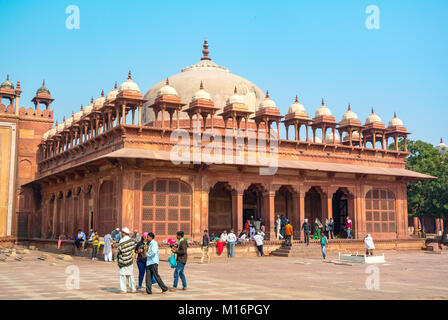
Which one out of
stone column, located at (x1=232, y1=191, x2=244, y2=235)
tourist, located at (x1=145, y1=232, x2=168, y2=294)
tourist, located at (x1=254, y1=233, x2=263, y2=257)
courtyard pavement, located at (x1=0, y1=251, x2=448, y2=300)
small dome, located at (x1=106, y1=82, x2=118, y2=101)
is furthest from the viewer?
small dome, located at (x1=106, y1=82, x2=118, y2=101)

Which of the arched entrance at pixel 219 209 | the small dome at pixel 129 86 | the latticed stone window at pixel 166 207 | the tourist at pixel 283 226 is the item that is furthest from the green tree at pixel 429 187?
the small dome at pixel 129 86

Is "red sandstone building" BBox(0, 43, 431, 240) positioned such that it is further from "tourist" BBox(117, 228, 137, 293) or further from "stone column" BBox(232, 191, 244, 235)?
"tourist" BBox(117, 228, 137, 293)

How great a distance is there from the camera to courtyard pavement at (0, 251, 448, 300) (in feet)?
30.2

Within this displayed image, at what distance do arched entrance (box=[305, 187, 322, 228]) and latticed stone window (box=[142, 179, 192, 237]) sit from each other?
8722mm

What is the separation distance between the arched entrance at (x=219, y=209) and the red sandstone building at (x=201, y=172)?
2.1 inches

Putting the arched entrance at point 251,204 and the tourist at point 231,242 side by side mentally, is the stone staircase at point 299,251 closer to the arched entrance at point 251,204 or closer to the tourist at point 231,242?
the tourist at point 231,242

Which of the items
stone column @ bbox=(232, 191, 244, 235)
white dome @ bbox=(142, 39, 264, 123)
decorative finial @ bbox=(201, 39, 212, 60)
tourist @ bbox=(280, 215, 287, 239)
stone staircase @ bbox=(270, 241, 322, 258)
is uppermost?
decorative finial @ bbox=(201, 39, 212, 60)

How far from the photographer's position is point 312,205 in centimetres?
2786

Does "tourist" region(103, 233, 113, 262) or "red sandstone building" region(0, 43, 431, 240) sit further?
"red sandstone building" region(0, 43, 431, 240)

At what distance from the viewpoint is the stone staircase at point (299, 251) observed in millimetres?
21375

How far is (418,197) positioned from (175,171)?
19.2 m

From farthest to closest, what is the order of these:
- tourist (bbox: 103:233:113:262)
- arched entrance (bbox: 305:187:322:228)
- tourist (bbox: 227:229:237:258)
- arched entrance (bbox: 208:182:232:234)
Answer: arched entrance (bbox: 305:187:322:228) < arched entrance (bbox: 208:182:232:234) < tourist (bbox: 227:229:237:258) < tourist (bbox: 103:233:113:262)

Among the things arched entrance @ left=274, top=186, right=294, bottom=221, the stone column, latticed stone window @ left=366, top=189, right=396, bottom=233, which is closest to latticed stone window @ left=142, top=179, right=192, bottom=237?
the stone column
